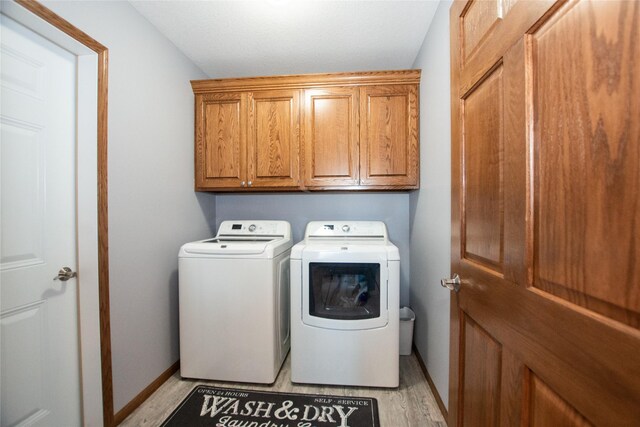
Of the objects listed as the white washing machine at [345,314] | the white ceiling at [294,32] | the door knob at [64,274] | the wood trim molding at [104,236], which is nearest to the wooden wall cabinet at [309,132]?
the white ceiling at [294,32]

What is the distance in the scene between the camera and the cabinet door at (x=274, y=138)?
6.95 feet

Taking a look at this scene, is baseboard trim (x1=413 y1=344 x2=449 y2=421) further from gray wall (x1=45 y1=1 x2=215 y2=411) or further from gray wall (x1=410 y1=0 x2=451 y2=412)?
gray wall (x1=45 y1=1 x2=215 y2=411)

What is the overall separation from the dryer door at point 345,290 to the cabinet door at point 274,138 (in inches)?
29.7

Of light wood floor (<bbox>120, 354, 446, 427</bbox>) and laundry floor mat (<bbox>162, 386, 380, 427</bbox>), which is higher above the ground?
laundry floor mat (<bbox>162, 386, 380, 427</bbox>)

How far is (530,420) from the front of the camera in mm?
632

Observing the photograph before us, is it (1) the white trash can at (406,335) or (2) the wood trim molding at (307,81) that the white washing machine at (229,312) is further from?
(2) the wood trim molding at (307,81)

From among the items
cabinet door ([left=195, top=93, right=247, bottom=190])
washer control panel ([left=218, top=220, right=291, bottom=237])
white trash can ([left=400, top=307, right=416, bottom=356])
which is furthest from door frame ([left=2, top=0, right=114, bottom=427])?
white trash can ([left=400, top=307, right=416, bottom=356])

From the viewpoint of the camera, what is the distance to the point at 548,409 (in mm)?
576

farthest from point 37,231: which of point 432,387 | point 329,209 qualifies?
point 432,387

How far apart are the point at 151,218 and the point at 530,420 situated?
6.50 ft

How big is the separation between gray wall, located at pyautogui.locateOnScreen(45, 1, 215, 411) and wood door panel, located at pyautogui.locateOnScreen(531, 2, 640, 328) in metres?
1.84

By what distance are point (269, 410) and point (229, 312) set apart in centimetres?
62

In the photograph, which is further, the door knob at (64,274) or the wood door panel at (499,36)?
the door knob at (64,274)

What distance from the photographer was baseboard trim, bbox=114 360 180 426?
1460 millimetres
